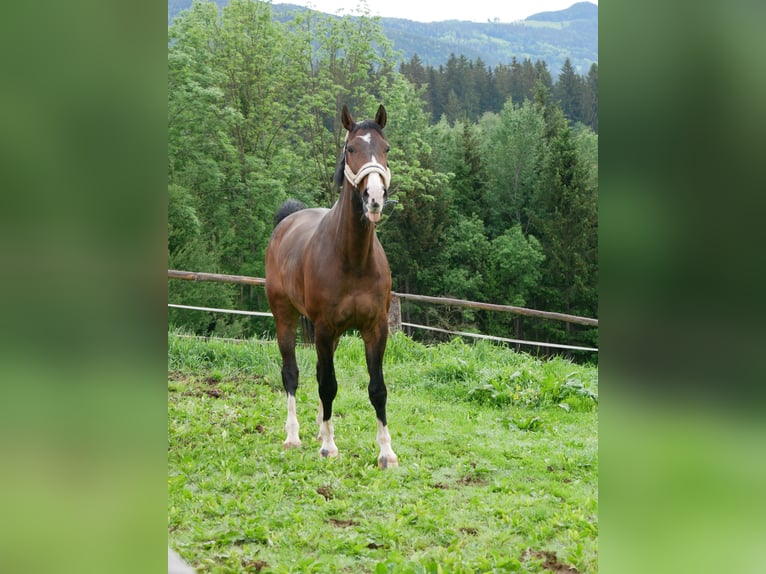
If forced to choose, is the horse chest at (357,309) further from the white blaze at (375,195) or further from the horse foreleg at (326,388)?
the white blaze at (375,195)

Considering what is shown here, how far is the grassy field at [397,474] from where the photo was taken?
2592 mm

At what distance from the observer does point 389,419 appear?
15.7ft

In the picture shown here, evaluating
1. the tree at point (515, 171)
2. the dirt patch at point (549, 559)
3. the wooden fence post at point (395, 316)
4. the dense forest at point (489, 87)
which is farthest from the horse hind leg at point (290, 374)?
the dense forest at point (489, 87)

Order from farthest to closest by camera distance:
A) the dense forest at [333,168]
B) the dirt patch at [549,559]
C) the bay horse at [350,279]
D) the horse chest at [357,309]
→ the dense forest at [333,168] < the horse chest at [357,309] < the bay horse at [350,279] < the dirt patch at [549,559]

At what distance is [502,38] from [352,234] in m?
116

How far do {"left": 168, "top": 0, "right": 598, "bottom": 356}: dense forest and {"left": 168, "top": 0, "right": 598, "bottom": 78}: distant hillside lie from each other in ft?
199

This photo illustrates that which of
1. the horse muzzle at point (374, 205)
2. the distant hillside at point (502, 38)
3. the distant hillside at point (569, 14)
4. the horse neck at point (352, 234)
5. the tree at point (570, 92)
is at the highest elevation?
the distant hillside at point (569, 14)

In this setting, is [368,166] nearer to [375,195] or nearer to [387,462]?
[375,195]

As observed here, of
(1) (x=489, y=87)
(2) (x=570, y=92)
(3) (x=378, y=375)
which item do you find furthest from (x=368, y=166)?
(1) (x=489, y=87)

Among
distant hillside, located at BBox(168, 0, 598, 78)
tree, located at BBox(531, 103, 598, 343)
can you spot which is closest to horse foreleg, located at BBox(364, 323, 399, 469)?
tree, located at BBox(531, 103, 598, 343)

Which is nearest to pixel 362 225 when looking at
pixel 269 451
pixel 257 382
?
pixel 269 451

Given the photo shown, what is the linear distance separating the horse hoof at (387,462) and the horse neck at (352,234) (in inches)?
44.7

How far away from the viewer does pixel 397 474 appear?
3.61 meters

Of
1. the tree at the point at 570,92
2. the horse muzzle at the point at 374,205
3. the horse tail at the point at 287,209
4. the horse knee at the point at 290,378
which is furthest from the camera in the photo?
the tree at the point at 570,92
